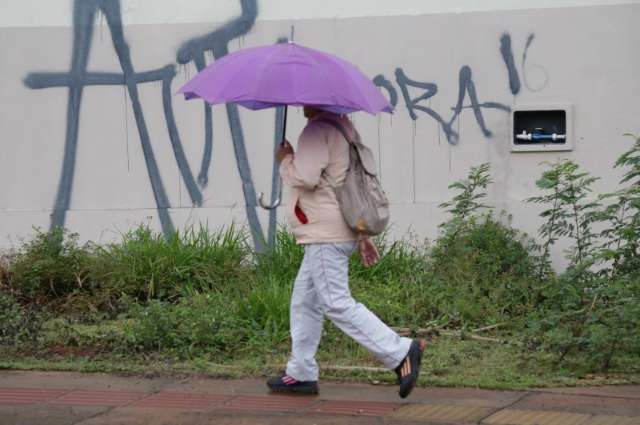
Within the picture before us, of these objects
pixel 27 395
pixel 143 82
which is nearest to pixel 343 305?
pixel 27 395

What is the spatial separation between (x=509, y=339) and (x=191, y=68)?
3582 mm

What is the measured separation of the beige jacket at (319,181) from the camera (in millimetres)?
5535

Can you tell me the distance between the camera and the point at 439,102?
883 centimetres

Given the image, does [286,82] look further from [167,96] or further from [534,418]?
[167,96]

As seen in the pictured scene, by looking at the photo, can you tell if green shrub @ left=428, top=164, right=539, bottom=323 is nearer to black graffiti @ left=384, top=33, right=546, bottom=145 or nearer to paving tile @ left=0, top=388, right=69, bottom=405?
black graffiti @ left=384, top=33, right=546, bottom=145

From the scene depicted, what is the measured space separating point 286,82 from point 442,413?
70.3 inches

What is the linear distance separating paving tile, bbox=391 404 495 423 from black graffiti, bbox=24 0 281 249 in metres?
3.57

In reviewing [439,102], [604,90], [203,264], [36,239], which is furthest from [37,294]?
[604,90]

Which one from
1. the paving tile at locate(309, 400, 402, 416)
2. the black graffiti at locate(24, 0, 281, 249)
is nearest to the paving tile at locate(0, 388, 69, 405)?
the paving tile at locate(309, 400, 402, 416)

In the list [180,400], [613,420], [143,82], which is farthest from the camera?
[143,82]

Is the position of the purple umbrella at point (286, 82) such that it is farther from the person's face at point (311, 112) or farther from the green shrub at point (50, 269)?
the green shrub at point (50, 269)

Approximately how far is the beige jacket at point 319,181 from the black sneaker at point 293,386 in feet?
2.54

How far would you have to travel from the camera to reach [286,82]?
538 cm

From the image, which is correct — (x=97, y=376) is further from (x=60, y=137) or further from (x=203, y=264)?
(x=60, y=137)
